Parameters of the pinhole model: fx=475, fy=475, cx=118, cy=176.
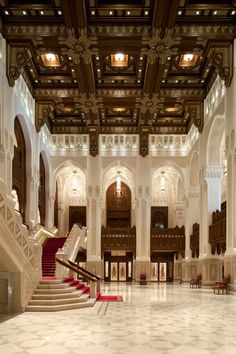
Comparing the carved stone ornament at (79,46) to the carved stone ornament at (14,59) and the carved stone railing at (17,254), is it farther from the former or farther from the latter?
the carved stone railing at (17,254)

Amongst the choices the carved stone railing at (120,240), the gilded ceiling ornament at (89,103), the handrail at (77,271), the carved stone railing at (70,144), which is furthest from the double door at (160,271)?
the handrail at (77,271)

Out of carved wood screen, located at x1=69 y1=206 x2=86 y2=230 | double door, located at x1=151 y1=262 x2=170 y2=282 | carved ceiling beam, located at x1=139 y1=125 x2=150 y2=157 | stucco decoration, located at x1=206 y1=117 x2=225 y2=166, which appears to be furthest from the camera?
carved wood screen, located at x1=69 y1=206 x2=86 y2=230

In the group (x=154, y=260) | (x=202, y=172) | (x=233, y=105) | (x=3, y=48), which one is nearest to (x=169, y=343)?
(x=233, y=105)

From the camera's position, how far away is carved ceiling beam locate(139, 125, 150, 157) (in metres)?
26.9

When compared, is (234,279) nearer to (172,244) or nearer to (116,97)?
(116,97)

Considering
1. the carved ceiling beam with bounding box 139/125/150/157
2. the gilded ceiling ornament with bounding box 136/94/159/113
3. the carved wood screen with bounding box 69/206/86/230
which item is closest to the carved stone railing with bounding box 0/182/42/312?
the gilded ceiling ornament with bounding box 136/94/159/113

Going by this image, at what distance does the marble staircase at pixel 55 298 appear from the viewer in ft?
36.2

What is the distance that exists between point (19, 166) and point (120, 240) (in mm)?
9682

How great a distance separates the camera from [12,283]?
1052 cm

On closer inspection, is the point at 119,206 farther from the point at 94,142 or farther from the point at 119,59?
the point at 119,59

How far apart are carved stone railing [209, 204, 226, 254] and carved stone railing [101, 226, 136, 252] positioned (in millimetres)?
7458

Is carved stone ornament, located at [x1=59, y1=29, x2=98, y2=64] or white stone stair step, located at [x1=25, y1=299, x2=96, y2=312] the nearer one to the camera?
white stone stair step, located at [x1=25, y1=299, x2=96, y2=312]

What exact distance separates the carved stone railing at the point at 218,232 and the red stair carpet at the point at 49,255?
6689 mm

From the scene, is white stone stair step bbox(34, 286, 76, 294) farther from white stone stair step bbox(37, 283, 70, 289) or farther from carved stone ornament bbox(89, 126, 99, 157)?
carved stone ornament bbox(89, 126, 99, 157)
